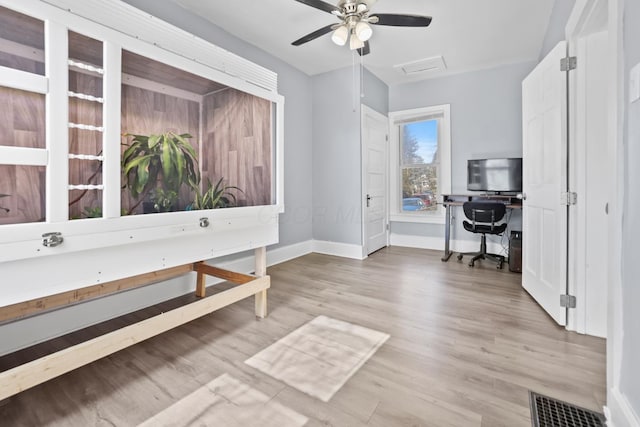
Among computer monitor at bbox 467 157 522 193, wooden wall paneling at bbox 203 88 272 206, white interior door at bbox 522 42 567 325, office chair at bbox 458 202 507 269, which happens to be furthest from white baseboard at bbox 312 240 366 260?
wooden wall paneling at bbox 203 88 272 206

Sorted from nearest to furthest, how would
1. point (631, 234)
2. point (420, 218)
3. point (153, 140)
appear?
point (631, 234) < point (153, 140) < point (420, 218)

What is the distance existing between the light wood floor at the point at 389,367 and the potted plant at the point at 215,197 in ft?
2.96

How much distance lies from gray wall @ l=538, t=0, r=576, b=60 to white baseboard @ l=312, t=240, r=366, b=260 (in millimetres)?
2961

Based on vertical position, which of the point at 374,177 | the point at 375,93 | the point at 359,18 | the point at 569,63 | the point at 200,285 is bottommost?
the point at 200,285

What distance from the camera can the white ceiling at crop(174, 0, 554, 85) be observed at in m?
2.72

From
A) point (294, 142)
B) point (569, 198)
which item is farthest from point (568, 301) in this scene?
point (294, 142)

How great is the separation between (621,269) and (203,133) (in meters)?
2.19

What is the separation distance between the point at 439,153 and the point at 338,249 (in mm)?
2210

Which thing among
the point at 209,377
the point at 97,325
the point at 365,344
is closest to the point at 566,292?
the point at 365,344

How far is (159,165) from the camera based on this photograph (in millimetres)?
1611

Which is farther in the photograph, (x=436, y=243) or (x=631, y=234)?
(x=436, y=243)

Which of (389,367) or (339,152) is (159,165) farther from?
(339,152)

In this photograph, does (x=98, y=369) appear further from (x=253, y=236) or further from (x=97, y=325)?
(x=253, y=236)

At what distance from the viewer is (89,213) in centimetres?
131
